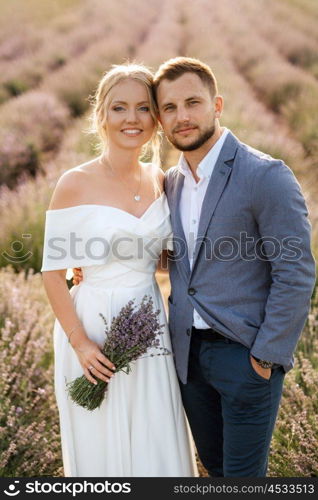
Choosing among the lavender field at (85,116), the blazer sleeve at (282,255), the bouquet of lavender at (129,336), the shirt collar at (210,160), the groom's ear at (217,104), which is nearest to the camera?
the blazer sleeve at (282,255)

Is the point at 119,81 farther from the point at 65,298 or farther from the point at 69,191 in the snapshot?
the point at 65,298

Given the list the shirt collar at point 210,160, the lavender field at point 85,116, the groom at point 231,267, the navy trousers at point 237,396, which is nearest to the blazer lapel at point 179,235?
the groom at point 231,267

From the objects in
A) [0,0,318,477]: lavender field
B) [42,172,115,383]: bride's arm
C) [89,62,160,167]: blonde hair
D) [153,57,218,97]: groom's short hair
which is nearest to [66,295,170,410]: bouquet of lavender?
→ [42,172,115,383]: bride's arm

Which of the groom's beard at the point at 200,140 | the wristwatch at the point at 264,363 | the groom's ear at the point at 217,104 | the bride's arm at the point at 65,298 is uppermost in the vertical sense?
the groom's ear at the point at 217,104

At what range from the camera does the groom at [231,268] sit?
2.59 m

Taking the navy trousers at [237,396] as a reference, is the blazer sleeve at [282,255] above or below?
above

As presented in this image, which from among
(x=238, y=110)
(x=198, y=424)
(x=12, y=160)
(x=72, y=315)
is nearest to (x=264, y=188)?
(x=72, y=315)

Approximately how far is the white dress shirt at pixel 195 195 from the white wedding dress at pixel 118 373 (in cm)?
16

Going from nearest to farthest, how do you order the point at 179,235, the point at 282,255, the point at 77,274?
the point at 282,255 → the point at 179,235 → the point at 77,274

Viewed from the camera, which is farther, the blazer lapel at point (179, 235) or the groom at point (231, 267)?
the blazer lapel at point (179, 235)

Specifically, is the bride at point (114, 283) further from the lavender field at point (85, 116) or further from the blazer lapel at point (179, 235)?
the lavender field at point (85, 116)

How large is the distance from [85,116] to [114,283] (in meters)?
8.89

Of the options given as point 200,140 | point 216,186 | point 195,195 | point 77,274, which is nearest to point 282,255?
point 216,186

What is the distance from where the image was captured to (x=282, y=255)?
259 cm
